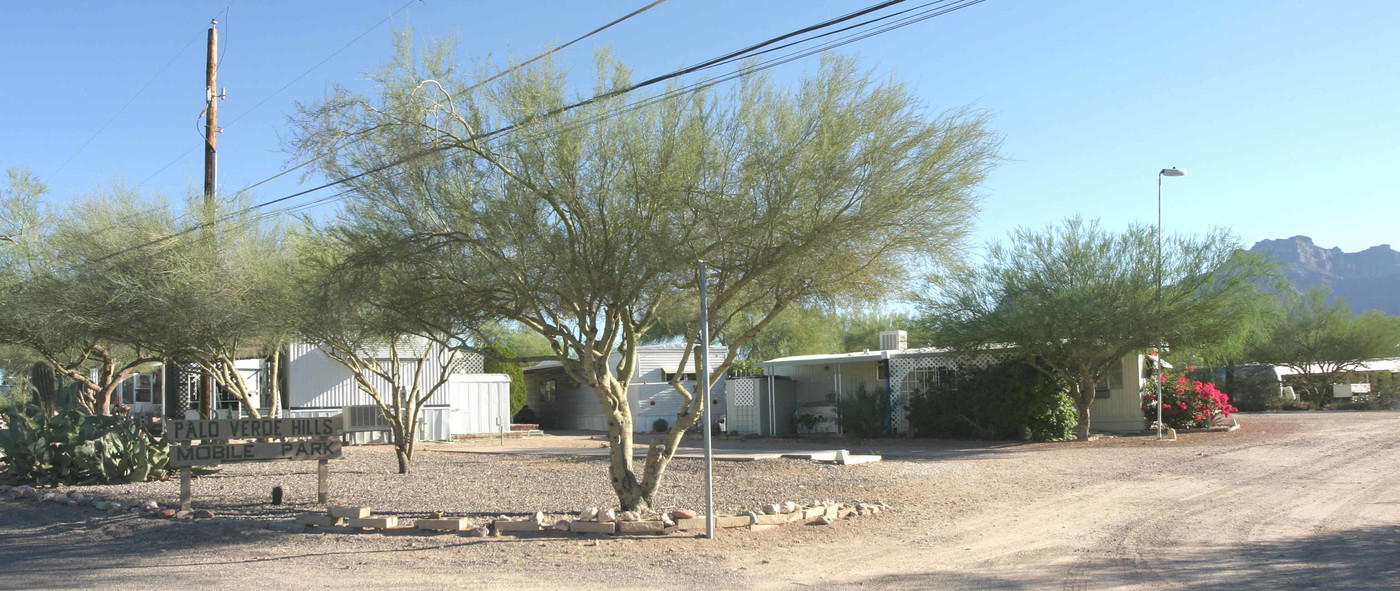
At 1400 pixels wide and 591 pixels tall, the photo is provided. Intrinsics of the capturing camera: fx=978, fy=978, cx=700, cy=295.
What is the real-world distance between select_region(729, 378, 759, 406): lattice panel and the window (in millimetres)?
9460

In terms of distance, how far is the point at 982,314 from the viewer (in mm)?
22984

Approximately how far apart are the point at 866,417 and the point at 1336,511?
48.4ft

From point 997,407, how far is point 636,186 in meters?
17.0

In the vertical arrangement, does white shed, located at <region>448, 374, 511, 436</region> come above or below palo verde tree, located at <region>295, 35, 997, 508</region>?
below

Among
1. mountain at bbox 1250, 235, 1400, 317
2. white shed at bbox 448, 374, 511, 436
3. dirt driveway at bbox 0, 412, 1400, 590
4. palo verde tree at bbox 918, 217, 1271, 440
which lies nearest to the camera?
dirt driveway at bbox 0, 412, 1400, 590

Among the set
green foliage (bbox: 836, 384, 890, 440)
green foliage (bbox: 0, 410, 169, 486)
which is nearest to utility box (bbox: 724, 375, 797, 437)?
green foliage (bbox: 836, 384, 890, 440)

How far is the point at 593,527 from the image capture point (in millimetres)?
9797

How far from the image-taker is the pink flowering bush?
83.1 feet

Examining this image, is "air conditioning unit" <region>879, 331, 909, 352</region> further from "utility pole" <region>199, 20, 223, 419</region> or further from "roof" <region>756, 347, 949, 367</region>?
"utility pole" <region>199, 20, 223, 419</region>

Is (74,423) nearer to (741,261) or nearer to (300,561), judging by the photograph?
(300,561)

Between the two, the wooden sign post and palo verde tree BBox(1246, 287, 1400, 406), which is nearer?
the wooden sign post

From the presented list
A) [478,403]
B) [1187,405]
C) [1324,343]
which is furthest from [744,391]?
[1324,343]

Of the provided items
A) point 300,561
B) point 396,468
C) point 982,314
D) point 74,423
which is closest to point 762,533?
point 300,561

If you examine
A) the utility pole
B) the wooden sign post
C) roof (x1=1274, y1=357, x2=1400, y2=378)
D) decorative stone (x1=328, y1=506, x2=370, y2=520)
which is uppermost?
the utility pole
